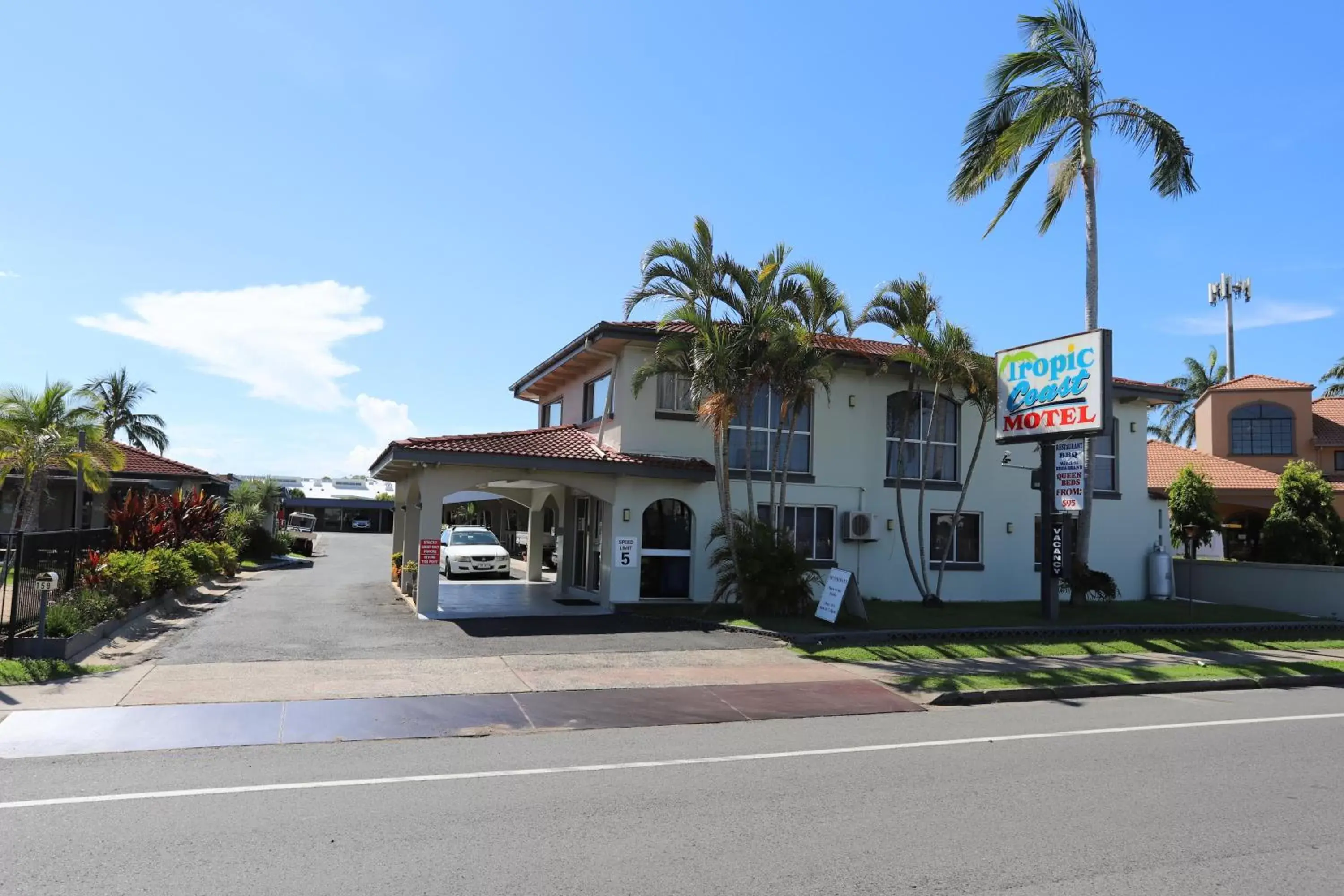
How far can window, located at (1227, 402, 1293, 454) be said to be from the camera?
129ft

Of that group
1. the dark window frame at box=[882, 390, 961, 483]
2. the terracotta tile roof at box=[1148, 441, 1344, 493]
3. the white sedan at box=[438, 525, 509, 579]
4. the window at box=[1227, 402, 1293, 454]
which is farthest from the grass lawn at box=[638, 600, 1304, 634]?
the window at box=[1227, 402, 1293, 454]

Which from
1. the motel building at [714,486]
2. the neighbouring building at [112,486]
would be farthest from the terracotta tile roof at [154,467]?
the motel building at [714,486]

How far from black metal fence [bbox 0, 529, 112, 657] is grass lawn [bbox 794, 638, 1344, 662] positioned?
34.2 feet

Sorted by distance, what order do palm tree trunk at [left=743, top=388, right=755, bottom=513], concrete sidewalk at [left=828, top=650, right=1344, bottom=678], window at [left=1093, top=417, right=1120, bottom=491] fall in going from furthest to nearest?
window at [left=1093, top=417, right=1120, bottom=491]
palm tree trunk at [left=743, top=388, right=755, bottom=513]
concrete sidewalk at [left=828, top=650, right=1344, bottom=678]

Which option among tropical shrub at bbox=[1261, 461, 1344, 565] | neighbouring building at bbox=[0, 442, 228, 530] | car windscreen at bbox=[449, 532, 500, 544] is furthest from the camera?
neighbouring building at bbox=[0, 442, 228, 530]

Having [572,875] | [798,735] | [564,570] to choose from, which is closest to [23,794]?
[572,875]

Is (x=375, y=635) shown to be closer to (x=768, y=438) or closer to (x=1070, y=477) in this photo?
(x=768, y=438)

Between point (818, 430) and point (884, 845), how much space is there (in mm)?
15202

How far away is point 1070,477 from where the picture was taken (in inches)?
699

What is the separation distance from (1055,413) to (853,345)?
16.9ft

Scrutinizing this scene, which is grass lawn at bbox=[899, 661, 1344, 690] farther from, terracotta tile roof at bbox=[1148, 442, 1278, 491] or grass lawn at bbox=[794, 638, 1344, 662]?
terracotta tile roof at bbox=[1148, 442, 1278, 491]

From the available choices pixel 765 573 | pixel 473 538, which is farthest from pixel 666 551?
pixel 473 538

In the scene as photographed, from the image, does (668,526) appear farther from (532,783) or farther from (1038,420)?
(532,783)

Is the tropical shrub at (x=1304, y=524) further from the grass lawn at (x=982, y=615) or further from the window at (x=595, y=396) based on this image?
the window at (x=595, y=396)
